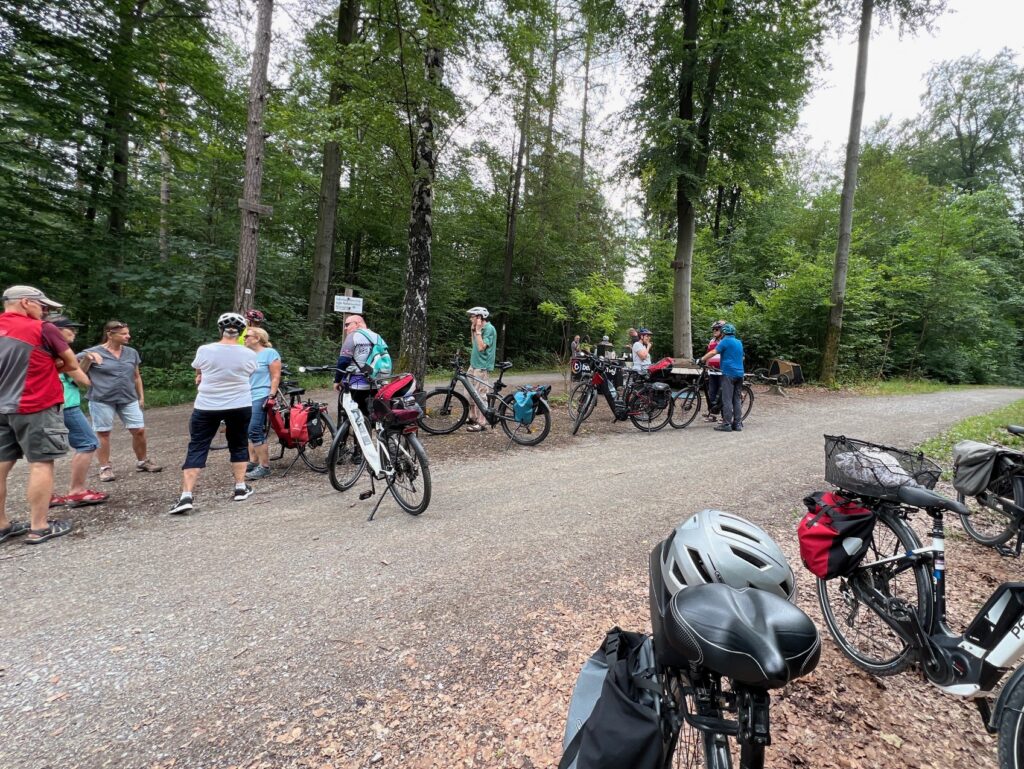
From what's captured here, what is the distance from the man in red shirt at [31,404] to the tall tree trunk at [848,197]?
17.1 meters

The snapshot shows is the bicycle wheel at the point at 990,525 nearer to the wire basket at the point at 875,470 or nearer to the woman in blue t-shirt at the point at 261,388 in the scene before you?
the wire basket at the point at 875,470

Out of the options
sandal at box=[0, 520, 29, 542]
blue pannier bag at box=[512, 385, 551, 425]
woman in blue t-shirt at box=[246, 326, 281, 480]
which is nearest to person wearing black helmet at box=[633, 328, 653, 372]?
blue pannier bag at box=[512, 385, 551, 425]

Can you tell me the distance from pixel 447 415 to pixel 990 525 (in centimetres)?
675

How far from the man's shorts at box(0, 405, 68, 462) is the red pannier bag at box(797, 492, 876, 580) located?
17.6 ft

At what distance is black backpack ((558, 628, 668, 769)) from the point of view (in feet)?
3.46

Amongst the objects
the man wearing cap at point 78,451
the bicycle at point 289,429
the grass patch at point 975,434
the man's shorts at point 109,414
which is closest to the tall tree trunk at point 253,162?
the bicycle at point 289,429

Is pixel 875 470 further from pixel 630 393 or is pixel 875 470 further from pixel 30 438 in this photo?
pixel 30 438

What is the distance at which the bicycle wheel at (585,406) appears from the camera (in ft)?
25.4

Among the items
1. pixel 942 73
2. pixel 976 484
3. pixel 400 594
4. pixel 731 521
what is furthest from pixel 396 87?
pixel 942 73

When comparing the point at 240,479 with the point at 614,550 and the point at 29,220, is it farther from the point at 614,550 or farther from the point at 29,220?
the point at 29,220

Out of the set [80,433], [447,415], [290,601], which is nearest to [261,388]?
[80,433]

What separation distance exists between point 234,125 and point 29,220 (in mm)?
4545

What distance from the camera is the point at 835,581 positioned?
125 inches

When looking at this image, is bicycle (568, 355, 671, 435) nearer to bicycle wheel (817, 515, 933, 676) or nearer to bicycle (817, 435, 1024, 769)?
bicycle (817, 435, 1024, 769)
